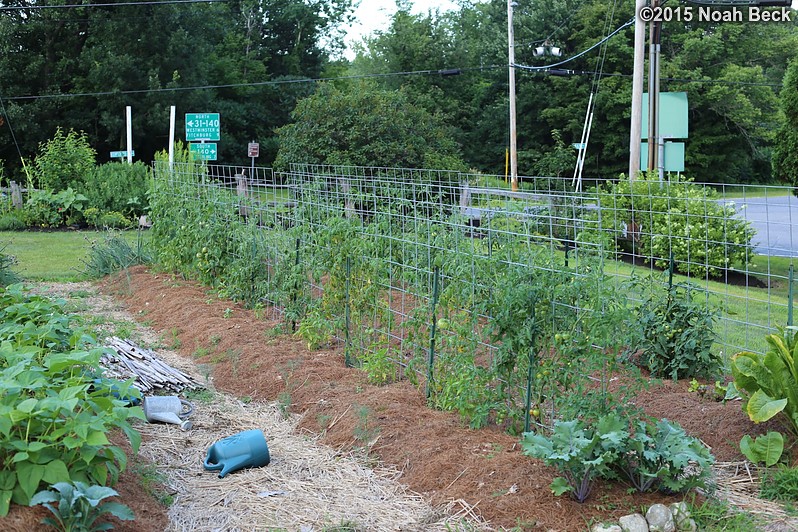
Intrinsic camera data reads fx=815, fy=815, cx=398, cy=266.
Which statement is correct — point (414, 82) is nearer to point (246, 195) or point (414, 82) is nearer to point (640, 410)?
point (246, 195)

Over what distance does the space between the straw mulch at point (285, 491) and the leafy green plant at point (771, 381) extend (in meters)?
1.93

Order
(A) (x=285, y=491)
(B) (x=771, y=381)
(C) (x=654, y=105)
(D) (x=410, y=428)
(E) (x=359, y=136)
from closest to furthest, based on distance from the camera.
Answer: (A) (x=285, y=491) < (B) (x=771, y=381) < (D) (x=410, y=428) < (C) (x=654, y=105) < (E) (x=359, y=136)

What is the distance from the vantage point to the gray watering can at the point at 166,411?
5.64 meters

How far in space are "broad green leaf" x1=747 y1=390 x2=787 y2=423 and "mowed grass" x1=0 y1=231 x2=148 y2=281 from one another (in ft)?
29.8

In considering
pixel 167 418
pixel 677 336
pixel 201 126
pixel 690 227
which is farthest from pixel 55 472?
pixel 201 126

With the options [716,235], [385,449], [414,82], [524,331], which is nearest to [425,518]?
[385,449]

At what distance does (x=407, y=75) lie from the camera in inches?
1420

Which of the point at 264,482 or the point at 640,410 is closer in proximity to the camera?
the point at 640,410

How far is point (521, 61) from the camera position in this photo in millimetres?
37406

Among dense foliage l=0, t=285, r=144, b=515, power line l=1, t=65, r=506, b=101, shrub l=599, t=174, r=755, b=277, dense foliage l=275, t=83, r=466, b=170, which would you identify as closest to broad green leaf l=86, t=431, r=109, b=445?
dense foliage l=0, t=285, r=144, b=515

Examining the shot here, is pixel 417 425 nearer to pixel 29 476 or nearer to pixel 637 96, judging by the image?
pixel 29 476

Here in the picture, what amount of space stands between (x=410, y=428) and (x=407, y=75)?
106ft

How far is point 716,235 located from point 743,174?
97.3ft

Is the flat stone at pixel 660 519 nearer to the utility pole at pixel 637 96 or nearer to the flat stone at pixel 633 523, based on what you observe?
the flat stone at pixel 633 523
